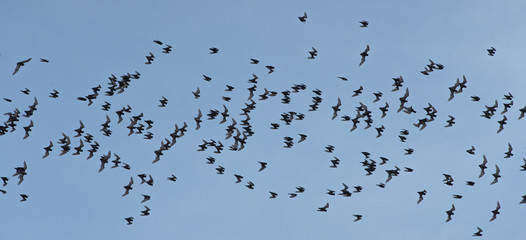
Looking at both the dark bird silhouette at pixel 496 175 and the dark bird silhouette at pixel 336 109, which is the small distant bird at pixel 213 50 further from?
the dark bird silhouette at pixel 496 175

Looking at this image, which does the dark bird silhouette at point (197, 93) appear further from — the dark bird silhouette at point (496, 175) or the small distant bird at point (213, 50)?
the dark bird silhouette at point (496, 175)

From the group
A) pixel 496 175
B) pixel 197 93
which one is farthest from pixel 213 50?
pixel 496 175

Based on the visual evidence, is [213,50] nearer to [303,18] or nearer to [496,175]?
[303,18]

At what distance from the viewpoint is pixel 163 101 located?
128750mm

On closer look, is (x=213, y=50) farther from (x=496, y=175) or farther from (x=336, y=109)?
(x=496, y=175)

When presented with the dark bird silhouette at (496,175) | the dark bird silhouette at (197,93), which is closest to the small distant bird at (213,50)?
the dark bird silhouette at (197,93)

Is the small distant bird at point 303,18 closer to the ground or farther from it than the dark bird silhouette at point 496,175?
farther from it

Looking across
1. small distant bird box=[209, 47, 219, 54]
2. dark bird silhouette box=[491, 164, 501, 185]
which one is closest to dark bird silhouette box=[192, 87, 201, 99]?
small distant bird box=[209, 47, 219, 54]

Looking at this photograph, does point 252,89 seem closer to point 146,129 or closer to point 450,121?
point 146,129

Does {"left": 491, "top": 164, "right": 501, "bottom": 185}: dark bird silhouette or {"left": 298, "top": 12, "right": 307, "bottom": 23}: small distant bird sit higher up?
{"left": 298, "top": 12, "right": 307, "bottom": 23}: small distant bird

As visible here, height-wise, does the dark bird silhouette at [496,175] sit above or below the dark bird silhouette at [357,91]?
below

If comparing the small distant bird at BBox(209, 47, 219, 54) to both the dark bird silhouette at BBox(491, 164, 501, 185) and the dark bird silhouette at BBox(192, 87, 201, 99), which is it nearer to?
the dark bird silhouette at BBox(192, 87, 201, 99)

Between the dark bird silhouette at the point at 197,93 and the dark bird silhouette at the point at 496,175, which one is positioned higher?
the dark bird silhouette at the point at 197,93

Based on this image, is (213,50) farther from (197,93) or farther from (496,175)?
(496,175)
